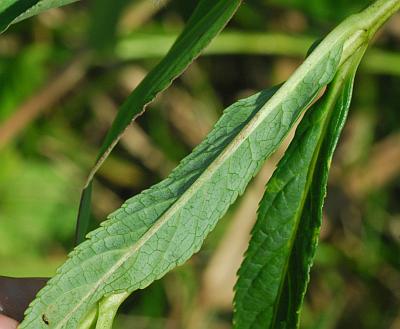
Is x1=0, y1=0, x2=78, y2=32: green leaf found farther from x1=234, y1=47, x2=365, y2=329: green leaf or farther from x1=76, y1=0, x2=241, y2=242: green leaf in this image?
x1=234, y1=47, x2=365, y2=329: green leaf

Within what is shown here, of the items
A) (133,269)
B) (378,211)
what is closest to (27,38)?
(378,211)

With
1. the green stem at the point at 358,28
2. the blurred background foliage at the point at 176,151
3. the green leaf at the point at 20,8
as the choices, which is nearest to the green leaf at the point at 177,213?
the green stem at the point at 358,28

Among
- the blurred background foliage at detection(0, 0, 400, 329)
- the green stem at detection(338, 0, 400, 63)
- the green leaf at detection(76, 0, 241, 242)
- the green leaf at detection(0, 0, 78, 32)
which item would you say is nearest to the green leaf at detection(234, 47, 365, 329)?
the green stem at detection(338, 0, 400, 63)

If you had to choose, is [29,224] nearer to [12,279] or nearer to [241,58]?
[241,58]

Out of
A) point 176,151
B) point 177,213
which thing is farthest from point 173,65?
point 176,151

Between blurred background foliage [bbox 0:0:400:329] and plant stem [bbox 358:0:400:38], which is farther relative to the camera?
blurred background foliage [bbox 0:0:400:329]
